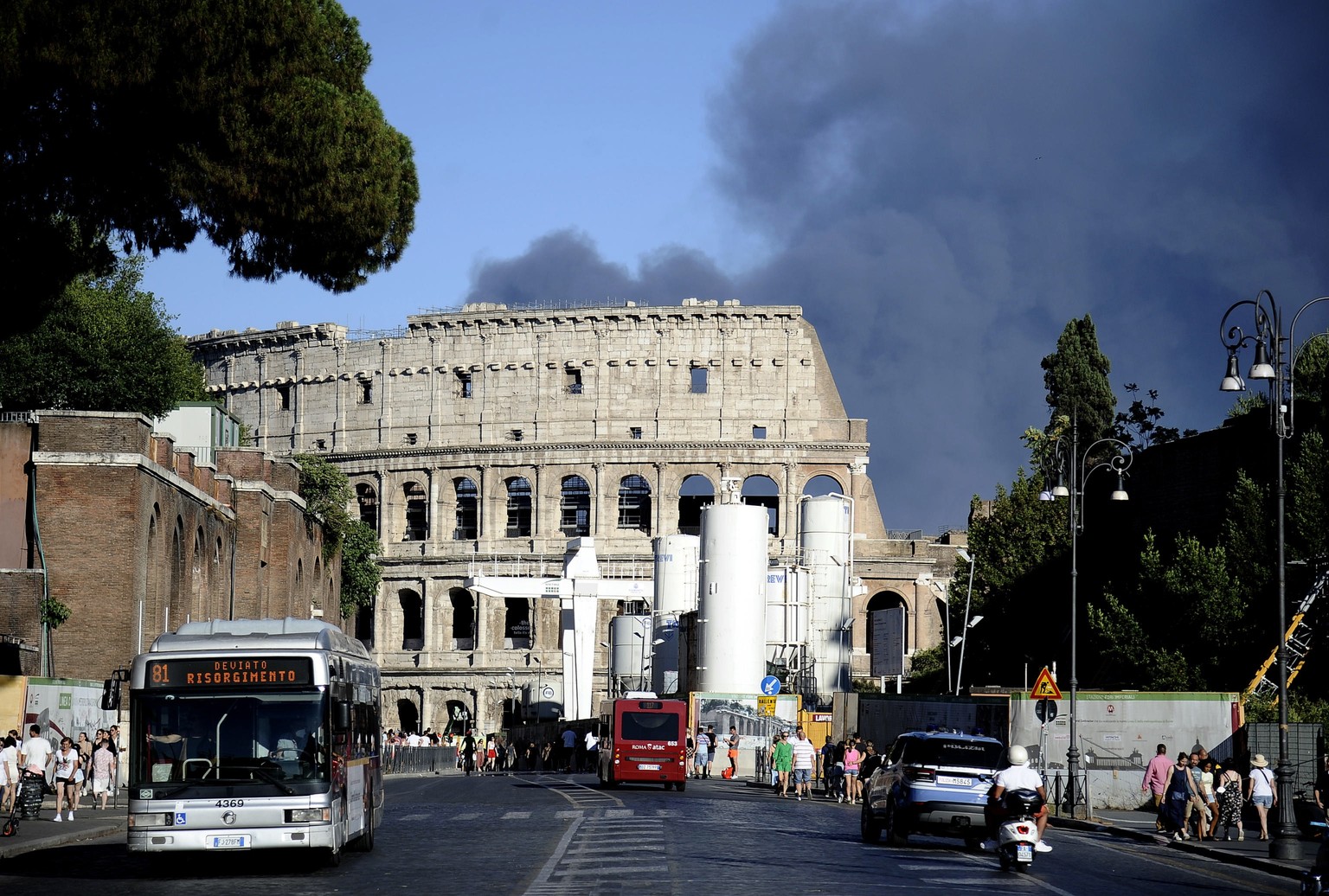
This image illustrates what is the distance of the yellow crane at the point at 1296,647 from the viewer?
43.6 meters

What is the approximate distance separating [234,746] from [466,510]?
73906 millimetres

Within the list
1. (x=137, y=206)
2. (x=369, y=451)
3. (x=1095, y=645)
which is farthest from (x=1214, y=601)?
(x=369, y=451)

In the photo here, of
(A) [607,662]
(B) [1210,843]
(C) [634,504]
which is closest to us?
(B) [1210,843]

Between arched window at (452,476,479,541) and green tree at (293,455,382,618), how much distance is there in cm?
460

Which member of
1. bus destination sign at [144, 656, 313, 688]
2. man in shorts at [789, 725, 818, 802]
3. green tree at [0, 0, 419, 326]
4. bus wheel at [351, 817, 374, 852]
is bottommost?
man in shorts at [789, 725, 818, 802]

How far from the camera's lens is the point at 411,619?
92.8 meters

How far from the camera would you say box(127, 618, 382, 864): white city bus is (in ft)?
56.9

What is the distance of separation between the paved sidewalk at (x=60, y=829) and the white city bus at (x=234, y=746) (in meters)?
3.78

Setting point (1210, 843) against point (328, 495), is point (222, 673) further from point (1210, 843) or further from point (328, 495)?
point (328, 495)

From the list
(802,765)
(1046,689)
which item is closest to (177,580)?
(802,765)

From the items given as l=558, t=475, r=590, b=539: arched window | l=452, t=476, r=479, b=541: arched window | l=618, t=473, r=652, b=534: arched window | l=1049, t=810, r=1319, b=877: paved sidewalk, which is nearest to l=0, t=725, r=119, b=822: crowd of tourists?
l=1049, t=810, r=1319, b=877: paved sidewalk

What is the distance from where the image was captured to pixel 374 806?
71.6 feet

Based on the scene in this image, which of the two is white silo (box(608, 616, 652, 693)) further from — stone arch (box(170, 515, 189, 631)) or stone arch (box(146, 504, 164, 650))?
stone arch (box(146, 504, 164, 650))

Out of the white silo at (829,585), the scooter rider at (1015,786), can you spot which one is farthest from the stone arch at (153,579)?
the white silo at (829,585)
